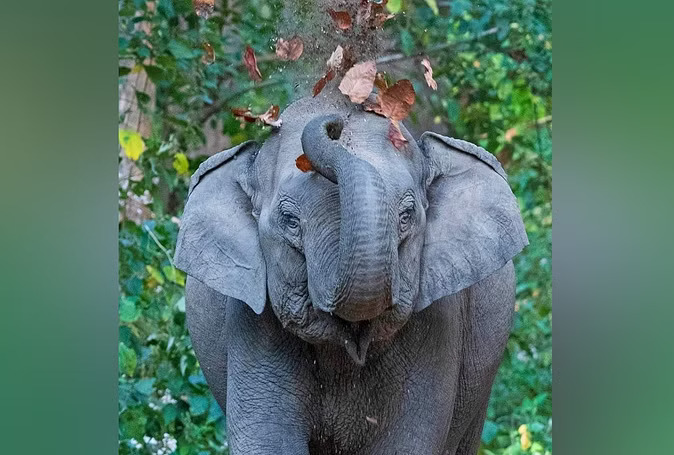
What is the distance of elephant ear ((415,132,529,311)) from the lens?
229 centimetres

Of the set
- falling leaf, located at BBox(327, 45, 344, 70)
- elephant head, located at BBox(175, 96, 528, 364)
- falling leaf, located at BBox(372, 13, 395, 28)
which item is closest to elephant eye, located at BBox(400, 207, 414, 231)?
elephant head, located at BBox(175, 96, 528, 364)

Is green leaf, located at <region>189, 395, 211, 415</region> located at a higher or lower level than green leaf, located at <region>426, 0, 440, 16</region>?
lower

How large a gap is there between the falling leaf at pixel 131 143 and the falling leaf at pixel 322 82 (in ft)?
5.12

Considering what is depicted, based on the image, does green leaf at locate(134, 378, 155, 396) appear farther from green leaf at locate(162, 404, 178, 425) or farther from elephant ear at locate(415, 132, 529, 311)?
elephant ear at locate(415, 132, 529, 311)

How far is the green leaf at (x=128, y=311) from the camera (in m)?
3.88

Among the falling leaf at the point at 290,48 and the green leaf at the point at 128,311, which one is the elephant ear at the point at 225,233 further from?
the green leaf at the point at 128,311

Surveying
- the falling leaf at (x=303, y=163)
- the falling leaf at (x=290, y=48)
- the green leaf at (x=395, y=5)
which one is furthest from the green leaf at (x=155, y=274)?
the falling leaf at (x=303, y=163)

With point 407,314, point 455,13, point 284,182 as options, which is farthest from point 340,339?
point 455,13

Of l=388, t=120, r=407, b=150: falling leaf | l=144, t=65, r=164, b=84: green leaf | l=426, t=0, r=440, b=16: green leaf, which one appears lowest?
l=144, t=65, r=164, b=84: green leaf

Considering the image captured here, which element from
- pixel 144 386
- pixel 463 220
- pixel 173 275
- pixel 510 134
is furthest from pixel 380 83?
pixel 510 134

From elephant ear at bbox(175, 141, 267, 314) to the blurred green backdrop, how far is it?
94 cm

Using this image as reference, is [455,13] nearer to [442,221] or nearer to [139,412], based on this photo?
[139,412]

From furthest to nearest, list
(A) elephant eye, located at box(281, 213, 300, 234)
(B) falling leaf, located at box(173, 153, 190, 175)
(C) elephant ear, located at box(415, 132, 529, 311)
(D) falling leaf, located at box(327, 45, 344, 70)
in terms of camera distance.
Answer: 1. (B) falling leaf, located at box(173, 153, 190, 175)
2. (D) falling leaf, located at box(327, 45, 344, 70)
3. (C) elephant ear, located at box(415, 132, 529, 311)
4. (A) elephant eye, located at box(281, 213, 300, 234)

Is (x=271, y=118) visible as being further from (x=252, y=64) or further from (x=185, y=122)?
(x=185, y=122)
